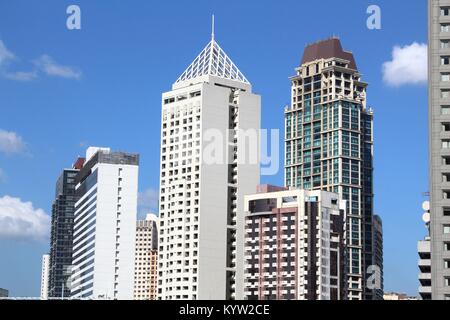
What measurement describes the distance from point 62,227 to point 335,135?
5891 centimetres

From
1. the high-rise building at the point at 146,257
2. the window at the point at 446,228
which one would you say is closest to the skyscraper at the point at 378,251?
the high-rise building at the point at 146,257

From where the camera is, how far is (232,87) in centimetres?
11938

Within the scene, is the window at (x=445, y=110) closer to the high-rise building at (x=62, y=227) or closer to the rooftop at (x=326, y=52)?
the rooftop at (x=326, y=52)

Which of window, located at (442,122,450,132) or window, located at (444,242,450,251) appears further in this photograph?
window, located at (442,122,450,132)

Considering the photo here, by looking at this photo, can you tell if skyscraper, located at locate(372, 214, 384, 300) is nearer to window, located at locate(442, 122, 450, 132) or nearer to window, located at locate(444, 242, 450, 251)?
window, located at locate(442, 122, 450, 132)

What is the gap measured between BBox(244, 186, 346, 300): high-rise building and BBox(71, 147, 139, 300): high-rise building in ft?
96.3

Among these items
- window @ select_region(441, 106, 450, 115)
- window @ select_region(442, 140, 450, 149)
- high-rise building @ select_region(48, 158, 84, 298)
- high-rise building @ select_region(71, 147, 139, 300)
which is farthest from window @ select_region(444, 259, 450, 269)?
high-rise building @ select_region(48, 158, 84, 298)

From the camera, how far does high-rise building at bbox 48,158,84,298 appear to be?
6412 inches

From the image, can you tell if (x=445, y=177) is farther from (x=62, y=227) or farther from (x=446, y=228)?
(x=62, y=227)

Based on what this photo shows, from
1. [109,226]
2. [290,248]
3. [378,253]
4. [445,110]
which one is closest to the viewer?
[445,110]

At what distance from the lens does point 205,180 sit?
373 feet

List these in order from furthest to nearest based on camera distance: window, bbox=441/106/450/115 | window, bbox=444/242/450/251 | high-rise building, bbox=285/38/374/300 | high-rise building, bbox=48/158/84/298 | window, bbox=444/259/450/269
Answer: high-rise building, bbox=48/158/84/298
high-rise building, bbox=285/38/374/300
window, bbox=441/106/450/115
window, bbox=444/242/450/251
window, bbox=444/259/450/269

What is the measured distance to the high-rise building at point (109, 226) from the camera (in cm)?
13300

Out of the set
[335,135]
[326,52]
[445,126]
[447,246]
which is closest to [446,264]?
[447,246]
